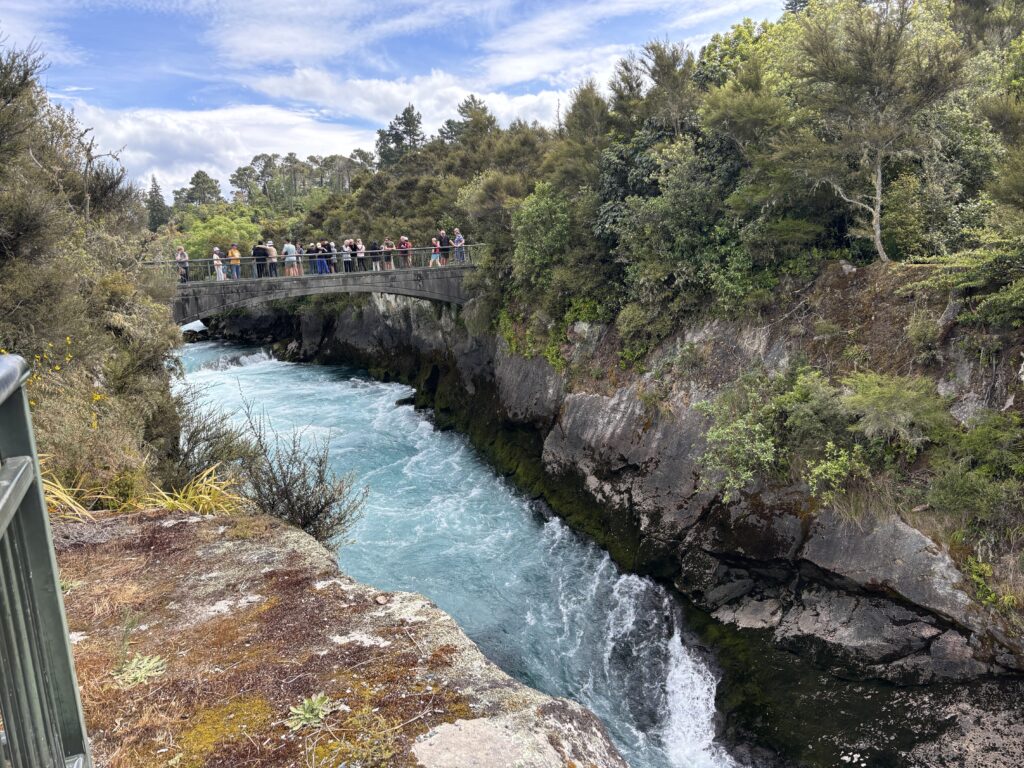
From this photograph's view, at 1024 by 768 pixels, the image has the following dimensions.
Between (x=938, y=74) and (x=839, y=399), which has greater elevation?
(x=938, y=74)

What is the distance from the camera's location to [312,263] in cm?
2198

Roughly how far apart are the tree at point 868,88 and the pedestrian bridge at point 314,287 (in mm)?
12959

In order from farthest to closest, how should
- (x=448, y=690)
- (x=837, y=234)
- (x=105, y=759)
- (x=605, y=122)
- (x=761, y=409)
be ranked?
(x=605, y=122) → (x=837, y=234) → (x=761, y=409) → (x=448, y=690) → (x=105, y=759)

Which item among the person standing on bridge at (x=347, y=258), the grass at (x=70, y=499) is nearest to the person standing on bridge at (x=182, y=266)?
the person standing on bridge at (x=347, y=258)

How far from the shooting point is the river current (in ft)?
28.5

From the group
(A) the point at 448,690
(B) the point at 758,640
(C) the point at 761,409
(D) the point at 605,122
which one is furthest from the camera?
(D) the point at 605,122

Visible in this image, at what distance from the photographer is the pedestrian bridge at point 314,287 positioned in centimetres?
1802

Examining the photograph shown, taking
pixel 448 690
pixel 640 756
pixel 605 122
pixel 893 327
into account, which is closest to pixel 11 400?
pixel 448 690

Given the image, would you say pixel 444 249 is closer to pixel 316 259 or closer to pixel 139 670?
pixel 316 259

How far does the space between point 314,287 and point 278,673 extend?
1815 cm

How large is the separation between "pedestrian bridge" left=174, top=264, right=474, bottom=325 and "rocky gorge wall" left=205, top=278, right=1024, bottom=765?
302 cm

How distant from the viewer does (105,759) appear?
9.24 ft

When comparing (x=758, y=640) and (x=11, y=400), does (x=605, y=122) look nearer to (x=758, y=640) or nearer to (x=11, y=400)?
(x=758, y=640)

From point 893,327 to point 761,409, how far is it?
107 inches
